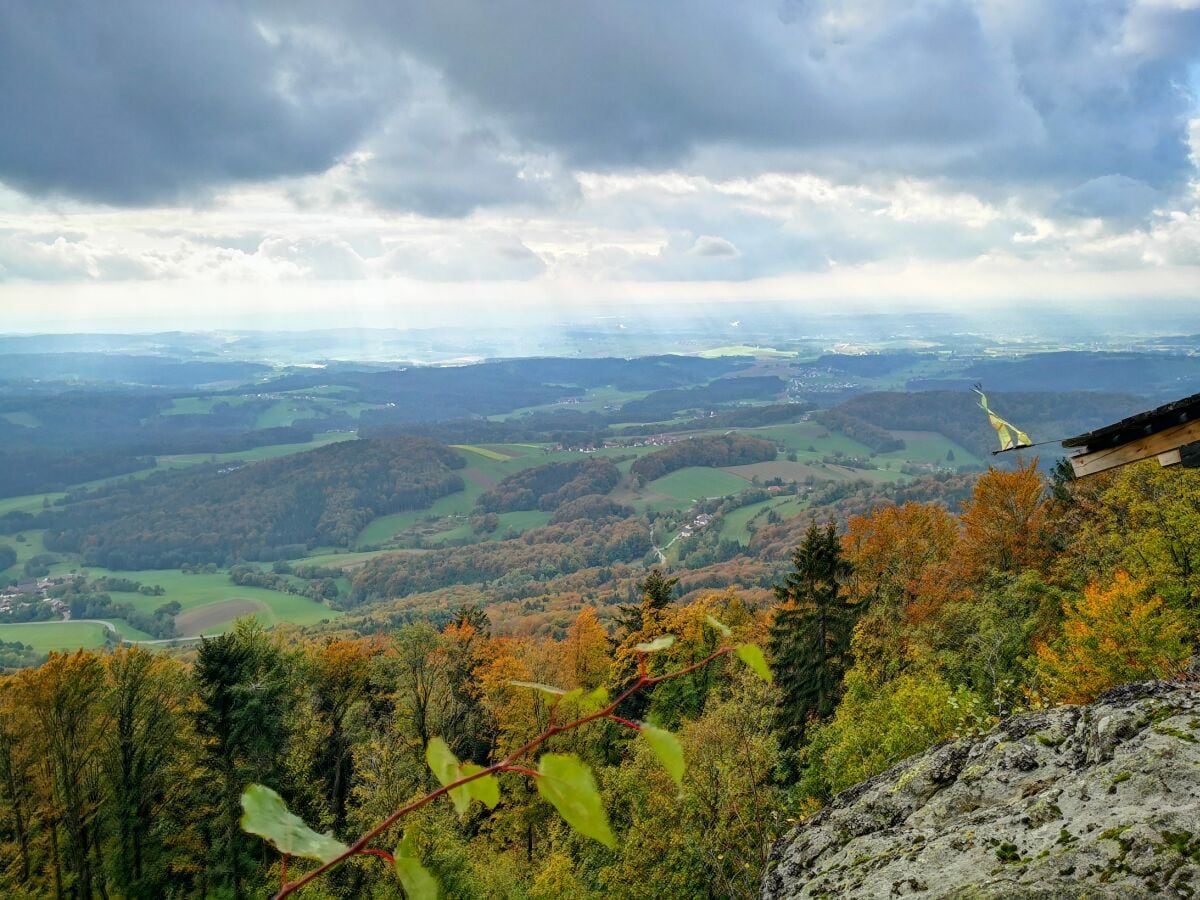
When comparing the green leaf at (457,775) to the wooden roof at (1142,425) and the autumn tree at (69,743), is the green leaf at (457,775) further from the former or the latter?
the autumn tree at (69,743)

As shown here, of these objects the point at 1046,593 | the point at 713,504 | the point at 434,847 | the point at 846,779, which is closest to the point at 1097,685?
the point at 846,779

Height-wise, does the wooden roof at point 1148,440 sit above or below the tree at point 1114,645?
above

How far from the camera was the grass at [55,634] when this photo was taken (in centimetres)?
12375

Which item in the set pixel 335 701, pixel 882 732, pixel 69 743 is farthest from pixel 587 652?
→ pixel 882 732

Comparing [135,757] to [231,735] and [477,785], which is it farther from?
[477,785]

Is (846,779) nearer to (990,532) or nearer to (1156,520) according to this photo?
(1156,520)

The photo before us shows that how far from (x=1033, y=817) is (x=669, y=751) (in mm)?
6024

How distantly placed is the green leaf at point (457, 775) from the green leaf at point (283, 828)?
281mm

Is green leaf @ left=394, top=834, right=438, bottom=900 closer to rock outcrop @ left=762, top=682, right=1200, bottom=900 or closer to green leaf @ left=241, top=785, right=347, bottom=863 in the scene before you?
green leaf @ left=241, top=785, right=347, bottom=863

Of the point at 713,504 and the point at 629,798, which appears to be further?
the point at 713,504

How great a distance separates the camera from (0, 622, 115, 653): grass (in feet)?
406

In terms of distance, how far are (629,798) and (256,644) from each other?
19900 mm

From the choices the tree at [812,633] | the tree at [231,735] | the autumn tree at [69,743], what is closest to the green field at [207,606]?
the tree at [231,735]

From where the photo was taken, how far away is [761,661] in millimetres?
1894
